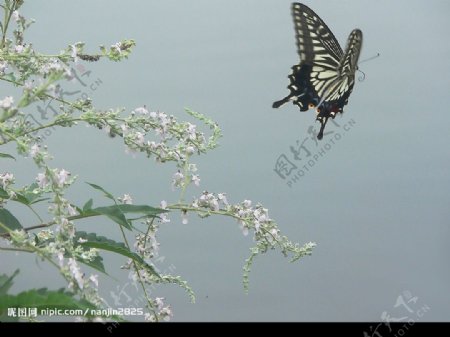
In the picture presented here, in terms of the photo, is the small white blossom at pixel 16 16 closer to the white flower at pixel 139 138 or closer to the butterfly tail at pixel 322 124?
the white flower at pixel 139 138

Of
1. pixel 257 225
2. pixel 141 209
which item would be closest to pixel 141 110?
pixel 141 209

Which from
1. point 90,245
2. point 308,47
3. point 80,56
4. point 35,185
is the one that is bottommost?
point 90,245

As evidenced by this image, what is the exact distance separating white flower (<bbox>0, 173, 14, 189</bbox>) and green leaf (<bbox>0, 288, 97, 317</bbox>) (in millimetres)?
304

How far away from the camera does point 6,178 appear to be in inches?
38.0

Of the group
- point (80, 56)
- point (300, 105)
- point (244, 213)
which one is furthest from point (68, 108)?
point (300, 105)

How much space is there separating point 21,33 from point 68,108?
187 mm

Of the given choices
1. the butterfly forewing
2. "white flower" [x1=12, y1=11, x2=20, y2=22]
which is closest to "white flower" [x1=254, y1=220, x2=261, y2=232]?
"white flower" [x1=12, y1=11, x2=20, y2=22]

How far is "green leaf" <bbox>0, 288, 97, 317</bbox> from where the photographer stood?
650 millimetres

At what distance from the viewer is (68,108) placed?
3.03 ft

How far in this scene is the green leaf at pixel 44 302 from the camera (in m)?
0.65

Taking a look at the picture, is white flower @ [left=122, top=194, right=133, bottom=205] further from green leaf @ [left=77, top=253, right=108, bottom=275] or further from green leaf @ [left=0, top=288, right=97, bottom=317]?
green leaf @ [left=0, top=288, right=97, bottom=317]
